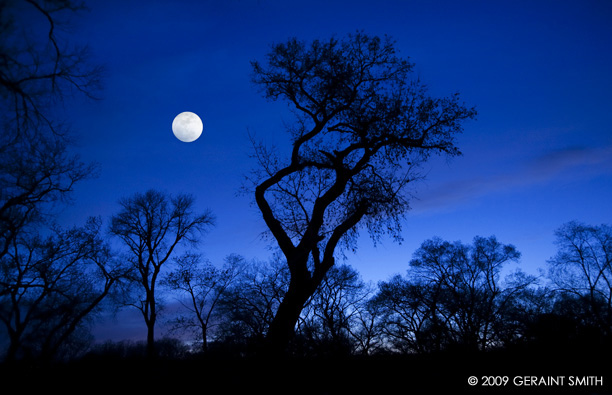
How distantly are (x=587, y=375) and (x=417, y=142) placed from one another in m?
6.98

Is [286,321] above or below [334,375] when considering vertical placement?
above

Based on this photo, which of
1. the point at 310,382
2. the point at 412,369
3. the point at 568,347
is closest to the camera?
the point at 310,382

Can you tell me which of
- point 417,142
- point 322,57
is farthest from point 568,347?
point 322,57

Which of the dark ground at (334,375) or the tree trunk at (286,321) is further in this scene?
the tree trunk at (286,321)

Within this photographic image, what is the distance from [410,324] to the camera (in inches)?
1221

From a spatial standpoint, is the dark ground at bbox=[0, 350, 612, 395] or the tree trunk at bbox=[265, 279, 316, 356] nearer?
Result: the dark ground at bbox=[0, 350, 612, 395]

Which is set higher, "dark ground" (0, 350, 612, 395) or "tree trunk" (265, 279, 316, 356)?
"tree trunk" (265, 279, 316, 356)

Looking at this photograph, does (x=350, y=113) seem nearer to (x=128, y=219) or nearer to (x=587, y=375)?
(x=587, y=375)

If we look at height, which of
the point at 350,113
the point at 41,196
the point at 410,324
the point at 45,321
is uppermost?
the point at 350,113

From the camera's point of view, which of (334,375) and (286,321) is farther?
(286,321)

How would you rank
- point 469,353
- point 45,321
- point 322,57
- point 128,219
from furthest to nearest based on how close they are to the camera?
point 128,219, point 45,321, point 322,57, point 469,353

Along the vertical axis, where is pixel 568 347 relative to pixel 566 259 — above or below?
below

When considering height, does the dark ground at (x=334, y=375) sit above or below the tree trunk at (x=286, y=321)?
below

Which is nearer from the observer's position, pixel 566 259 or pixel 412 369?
pixel 412 369
